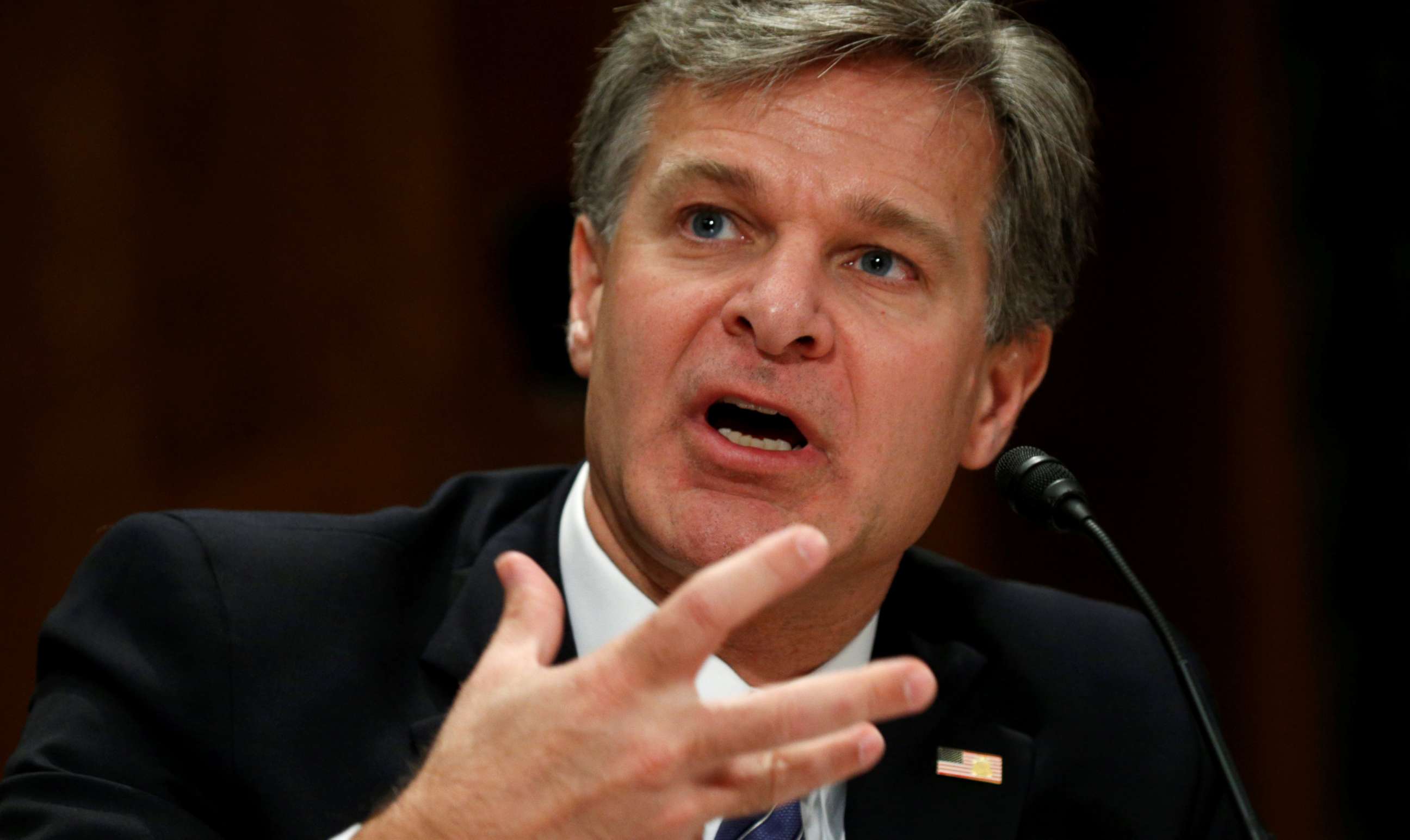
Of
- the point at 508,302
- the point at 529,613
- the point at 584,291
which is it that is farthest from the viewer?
the point at 508,302

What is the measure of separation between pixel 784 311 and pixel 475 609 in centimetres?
59

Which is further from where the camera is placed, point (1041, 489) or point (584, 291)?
point (584, 291)

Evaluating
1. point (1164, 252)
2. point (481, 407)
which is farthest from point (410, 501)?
point (1164, 252)

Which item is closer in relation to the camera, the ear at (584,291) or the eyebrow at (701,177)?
the eyebrow at (701,177)

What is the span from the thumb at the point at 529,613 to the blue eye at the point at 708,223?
0.73m

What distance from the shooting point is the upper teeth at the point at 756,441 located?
1.87 meters

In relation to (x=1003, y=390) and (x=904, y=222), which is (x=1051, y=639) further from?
(x=904, y=222)

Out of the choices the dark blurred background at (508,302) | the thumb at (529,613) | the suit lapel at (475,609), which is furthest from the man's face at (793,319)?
the dark blurred background at (508,302)

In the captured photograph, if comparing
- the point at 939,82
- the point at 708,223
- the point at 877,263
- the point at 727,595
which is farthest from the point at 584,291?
the point at 727,595

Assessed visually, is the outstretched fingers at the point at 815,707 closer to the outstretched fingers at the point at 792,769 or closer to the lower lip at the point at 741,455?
the outstretched fingers at the point at 792,769

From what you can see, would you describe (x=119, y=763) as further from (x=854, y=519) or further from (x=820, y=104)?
(x=820, y=104)

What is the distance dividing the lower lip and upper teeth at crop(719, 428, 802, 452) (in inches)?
0.9

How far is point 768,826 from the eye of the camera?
1.87 metres

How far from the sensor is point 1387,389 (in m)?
4.09
